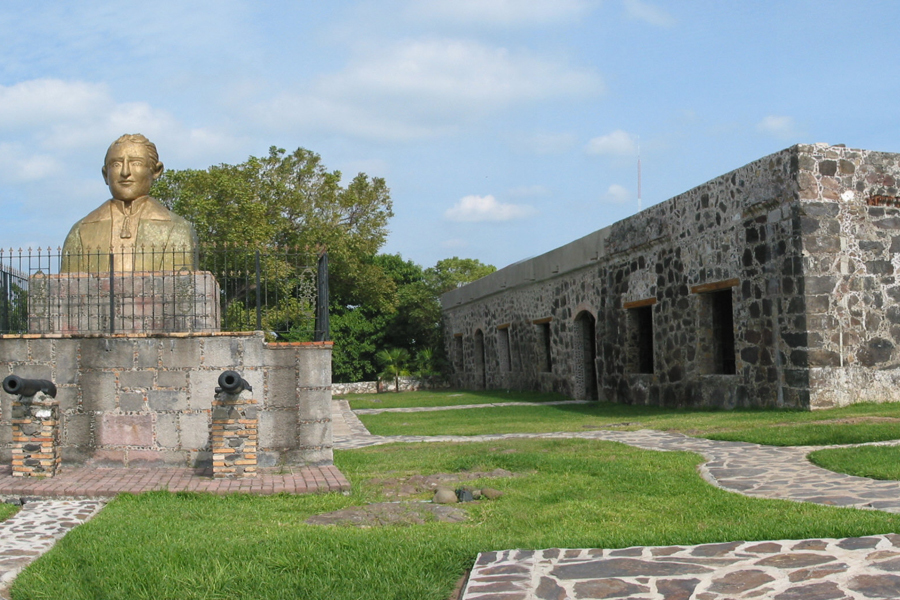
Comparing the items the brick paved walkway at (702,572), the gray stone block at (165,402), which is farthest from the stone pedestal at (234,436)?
the brick paved walkway at (702,572)

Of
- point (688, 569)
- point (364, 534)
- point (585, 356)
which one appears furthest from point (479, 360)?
point (688, 569)

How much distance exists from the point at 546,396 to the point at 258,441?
36.9 feet

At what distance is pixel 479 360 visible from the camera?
24516 millimetres

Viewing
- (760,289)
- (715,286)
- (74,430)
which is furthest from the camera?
(715,286)

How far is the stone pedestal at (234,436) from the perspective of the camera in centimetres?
717

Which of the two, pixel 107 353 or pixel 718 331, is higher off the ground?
pixel 718 331

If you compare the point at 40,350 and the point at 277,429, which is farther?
the point at 40,350

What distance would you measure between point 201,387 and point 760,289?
750cm

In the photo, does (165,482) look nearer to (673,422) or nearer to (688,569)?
(688,569)

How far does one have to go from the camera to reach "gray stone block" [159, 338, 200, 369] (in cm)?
793

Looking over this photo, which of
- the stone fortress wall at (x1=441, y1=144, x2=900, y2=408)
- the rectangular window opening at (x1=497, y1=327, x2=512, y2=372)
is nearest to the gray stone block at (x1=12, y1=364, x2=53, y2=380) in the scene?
the stone fortress wall at (x1=441, y1=144, x2=900, y2=408)

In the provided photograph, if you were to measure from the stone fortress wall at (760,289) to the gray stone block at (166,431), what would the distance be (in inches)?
297

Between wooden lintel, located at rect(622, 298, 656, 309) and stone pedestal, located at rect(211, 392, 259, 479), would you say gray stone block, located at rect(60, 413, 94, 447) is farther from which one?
wooden lintel, located at rect(622, 298, 656, 309)

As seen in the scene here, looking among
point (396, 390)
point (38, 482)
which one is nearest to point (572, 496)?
point (38, 482)
